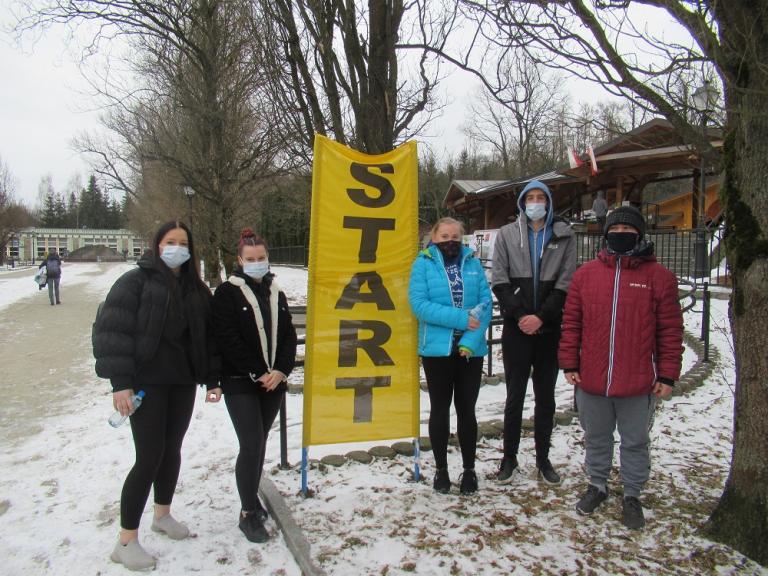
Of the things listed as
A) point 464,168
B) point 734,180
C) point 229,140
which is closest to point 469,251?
point 734,180

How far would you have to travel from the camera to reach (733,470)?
2.78 m

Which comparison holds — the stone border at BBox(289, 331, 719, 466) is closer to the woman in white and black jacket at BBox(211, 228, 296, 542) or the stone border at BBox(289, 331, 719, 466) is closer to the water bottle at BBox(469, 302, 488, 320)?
the woman in white and black jacket at BBox(211, 228, 296, 542)

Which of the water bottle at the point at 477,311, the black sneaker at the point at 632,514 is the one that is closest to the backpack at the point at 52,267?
the water bottle at the point at 477,311

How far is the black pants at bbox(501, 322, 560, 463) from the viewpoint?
3.42 meters

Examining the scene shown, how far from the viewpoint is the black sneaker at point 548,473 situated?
3.51m

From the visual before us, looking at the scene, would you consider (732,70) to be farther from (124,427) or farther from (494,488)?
(124,427)

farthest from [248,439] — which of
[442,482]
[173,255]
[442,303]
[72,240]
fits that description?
[72,240]

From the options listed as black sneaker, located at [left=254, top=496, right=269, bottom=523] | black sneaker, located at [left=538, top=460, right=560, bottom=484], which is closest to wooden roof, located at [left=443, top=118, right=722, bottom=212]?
black sneaker, located at [left=538, top=460, right=560, bottom=484]

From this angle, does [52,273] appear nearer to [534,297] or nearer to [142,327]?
[142,327]

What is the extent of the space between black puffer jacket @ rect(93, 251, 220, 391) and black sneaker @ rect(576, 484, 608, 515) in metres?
2.34

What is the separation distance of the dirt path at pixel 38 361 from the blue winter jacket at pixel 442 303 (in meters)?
4.47

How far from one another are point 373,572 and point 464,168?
5315 centimetres

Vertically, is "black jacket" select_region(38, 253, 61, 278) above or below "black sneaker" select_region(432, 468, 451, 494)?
above

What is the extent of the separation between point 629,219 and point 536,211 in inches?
24.0
